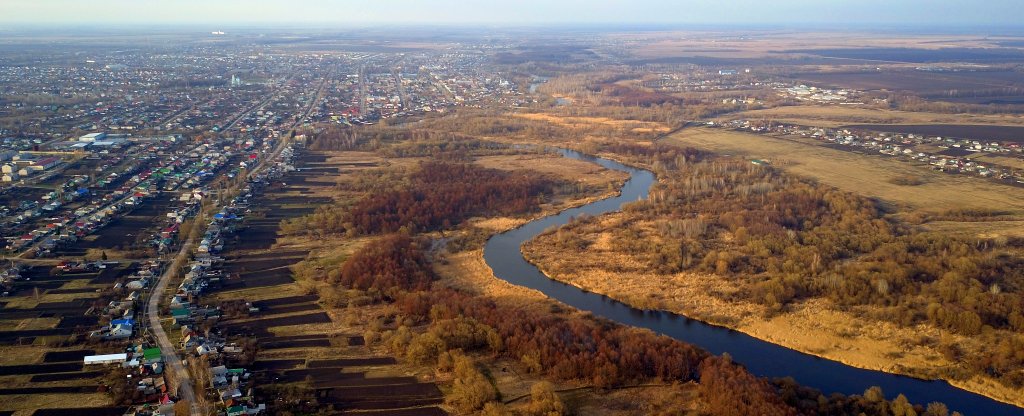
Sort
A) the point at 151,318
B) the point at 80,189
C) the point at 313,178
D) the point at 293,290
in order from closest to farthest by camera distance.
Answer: the point at 151,318
the point at 293,290
the point at 80,189
the point at 313,178

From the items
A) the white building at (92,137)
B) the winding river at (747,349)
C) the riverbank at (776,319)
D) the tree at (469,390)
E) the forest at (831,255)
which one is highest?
the white building at (92,137)

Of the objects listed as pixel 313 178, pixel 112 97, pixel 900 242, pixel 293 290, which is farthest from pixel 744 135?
pixel 112 97

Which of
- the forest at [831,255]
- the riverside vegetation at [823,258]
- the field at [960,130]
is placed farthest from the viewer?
the field at [960,130]

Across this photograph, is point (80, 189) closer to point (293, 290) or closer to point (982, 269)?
point (293, 290)

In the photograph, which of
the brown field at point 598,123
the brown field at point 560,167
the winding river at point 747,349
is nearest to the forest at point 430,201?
the brown field at point 560,167

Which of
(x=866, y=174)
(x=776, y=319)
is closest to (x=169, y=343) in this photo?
(x=776, y=319)

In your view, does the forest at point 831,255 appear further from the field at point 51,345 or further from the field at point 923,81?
the field at point 923,81
